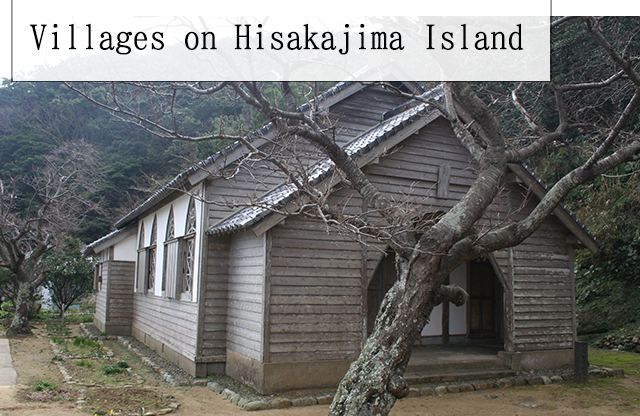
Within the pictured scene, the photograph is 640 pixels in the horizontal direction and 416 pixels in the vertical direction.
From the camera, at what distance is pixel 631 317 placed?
48.1 ft

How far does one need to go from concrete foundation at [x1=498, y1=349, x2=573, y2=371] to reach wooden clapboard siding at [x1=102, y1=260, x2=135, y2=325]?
12.8 metres

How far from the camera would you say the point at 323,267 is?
9.12 meters

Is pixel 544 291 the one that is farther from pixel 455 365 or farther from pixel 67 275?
pixel 67 275

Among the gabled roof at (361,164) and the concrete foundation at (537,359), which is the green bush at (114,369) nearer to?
the gabled roof at (361,164)

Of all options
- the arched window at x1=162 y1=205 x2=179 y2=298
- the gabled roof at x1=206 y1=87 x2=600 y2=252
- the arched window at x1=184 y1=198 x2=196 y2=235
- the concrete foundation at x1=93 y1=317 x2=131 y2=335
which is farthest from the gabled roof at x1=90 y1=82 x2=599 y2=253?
the concrete foundation at x1=93 y1=317 x2=131 y2=335

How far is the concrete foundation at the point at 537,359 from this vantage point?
408 inches

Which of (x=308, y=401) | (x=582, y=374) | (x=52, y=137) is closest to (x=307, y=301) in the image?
(x=308, y=401)

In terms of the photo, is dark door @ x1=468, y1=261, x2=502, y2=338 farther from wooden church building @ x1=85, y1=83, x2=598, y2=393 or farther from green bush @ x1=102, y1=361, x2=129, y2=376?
green bush @ x1=102, y1=361, x2=129, y2=376

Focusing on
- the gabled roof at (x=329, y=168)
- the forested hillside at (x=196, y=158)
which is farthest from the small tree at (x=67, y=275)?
the gabled roof at (x=329, y=168)

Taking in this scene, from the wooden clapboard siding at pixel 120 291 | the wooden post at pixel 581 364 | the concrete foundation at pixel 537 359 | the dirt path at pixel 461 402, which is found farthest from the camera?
the wooden clapboard siding at pixel 120 291

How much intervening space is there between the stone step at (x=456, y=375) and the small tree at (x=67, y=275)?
17080 mm

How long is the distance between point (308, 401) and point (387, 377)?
8.81 feet

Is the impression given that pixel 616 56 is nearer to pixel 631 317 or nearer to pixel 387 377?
pixel 387 377

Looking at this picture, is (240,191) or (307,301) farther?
(240,191)
